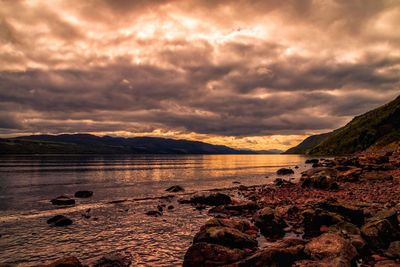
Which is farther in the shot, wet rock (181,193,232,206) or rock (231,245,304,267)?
wet rock (181,193,232,206)

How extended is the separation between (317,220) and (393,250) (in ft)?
19.8

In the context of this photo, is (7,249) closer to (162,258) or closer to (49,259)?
(49,259)

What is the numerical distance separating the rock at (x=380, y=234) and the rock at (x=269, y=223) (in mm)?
6111

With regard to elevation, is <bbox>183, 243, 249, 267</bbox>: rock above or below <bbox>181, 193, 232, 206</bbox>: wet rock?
above

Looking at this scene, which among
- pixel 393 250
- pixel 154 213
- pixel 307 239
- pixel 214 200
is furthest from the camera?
pixel 214 200

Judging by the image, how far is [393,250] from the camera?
14.6m

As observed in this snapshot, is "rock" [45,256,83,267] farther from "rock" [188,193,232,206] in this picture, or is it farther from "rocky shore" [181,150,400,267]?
"rock" [188,193,232,206]

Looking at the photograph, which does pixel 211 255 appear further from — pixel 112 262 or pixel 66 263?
pixel 66 263

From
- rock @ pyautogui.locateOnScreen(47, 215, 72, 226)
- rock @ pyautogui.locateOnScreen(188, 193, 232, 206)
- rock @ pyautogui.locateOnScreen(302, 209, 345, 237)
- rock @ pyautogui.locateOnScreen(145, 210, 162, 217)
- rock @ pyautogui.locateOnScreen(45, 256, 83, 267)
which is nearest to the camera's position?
rock @ pyautogui.locateOnScreen(45, 256, 83, 267)

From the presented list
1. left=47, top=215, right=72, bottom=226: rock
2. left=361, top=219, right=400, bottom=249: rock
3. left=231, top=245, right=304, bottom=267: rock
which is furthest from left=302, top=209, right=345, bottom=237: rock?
left=47, top=215, right=72, bottom=226: rock

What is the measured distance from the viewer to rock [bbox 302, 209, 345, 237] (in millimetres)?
19859

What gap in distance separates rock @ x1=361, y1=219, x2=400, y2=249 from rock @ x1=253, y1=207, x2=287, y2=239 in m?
6.11

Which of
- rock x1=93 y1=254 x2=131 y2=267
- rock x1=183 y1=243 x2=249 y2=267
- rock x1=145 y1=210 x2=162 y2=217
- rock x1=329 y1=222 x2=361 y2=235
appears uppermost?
rock x1=329 y1=222 x2=361 y2=235

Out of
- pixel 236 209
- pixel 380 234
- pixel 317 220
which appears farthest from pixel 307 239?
pixel 236 209
